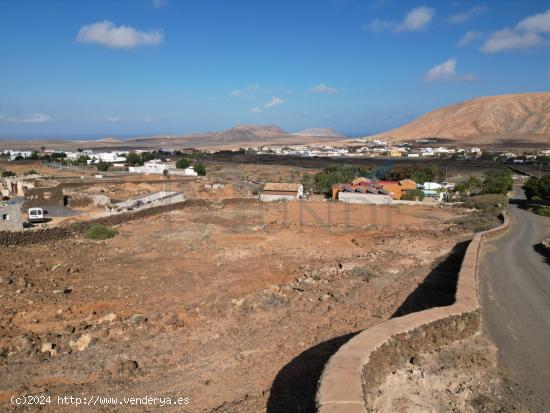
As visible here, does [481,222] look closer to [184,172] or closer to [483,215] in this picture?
[483,215]

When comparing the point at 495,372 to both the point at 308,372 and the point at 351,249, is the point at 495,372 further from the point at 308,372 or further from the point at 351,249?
the point at 351,249

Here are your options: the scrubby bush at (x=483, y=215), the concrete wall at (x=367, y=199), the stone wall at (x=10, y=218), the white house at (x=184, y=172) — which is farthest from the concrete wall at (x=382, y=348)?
the white house at (x=184, y=172)

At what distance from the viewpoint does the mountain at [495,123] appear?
439ft

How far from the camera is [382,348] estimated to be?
6891mm

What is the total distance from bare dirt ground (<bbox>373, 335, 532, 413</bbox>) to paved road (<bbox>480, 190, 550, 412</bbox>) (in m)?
0.25

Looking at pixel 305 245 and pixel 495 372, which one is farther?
pixel 305 245

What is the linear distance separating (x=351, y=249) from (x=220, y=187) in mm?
25701

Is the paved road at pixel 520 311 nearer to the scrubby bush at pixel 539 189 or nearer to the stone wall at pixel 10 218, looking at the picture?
the scrubby bush at pixel 539 189

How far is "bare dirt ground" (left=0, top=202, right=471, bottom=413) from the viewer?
295 inches

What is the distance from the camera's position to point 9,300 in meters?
11.3

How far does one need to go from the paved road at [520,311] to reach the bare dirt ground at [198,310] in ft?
6.87

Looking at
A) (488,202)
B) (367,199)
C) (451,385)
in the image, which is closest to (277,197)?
(367,199)

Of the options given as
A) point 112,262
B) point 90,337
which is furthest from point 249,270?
point 90,337

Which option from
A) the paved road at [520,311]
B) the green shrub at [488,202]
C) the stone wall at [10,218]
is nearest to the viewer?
the paved road at [520,311]
